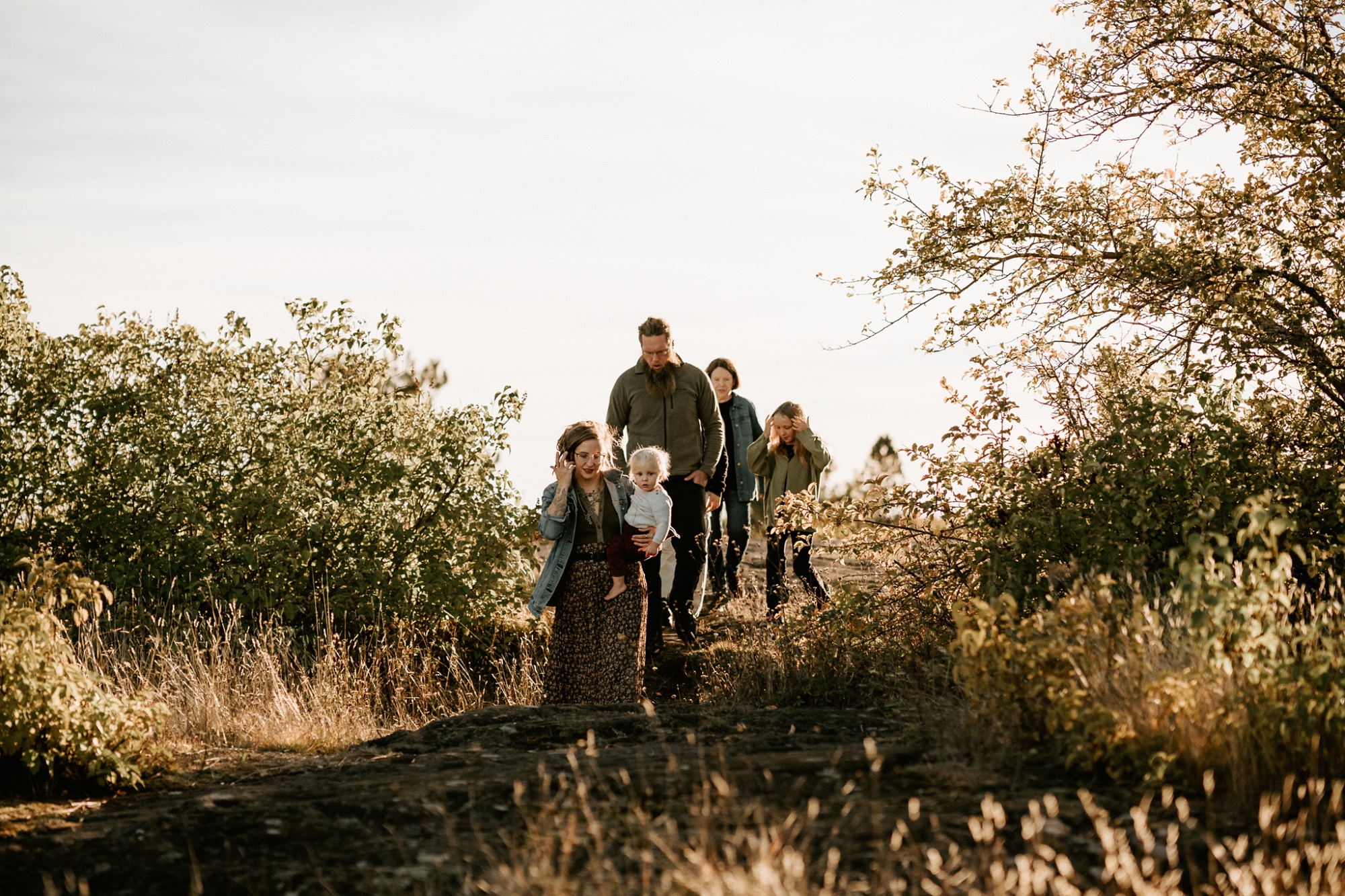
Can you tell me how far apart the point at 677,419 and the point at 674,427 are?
6 centimetres

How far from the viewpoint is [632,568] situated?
711 centimetres

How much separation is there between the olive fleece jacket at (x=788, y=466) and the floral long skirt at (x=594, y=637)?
2.65 meters

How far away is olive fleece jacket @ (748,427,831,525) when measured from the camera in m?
9.61

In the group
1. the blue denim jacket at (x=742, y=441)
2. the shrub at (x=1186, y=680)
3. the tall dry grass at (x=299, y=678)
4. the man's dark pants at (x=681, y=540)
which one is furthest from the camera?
the blue denim jacket at (x=742, y=441)

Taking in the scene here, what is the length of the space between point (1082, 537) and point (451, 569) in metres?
5.09

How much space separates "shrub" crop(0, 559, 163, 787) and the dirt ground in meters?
0.18

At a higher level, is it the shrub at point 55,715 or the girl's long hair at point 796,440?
the girl's long hair at point 796,440

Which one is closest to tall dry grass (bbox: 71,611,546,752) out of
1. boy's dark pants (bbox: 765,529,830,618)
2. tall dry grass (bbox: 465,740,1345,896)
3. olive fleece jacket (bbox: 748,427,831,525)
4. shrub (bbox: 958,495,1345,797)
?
boy's dark pants (bbox: 765,529,830,618)

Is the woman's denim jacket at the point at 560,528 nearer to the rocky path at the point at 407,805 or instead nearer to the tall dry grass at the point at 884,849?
the rocky path at the point at 407,805

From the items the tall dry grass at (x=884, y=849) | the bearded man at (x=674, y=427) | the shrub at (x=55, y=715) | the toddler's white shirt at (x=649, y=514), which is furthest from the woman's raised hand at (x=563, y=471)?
the tall dry grass at (x=884, y=849)

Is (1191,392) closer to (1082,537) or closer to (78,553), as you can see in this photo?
(1082,537)

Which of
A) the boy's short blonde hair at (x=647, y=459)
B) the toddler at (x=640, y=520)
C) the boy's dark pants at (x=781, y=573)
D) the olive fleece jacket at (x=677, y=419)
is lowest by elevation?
the boy's dark pants at (x=781, y=573)

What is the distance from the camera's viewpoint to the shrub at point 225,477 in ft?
30.7

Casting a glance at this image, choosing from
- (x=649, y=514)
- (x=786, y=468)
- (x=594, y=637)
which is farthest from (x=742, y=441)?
(x=594, y=637)
